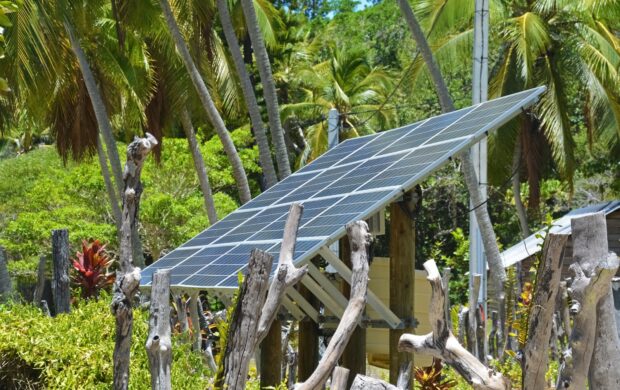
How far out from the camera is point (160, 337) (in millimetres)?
6980

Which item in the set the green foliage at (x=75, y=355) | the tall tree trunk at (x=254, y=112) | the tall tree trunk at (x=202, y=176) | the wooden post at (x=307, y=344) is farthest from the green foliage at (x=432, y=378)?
the tall tree trunk at (x=202, y=176)

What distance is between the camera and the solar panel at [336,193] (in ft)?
26.7

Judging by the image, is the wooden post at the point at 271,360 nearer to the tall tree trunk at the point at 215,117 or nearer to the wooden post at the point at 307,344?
the wooden post at the point at 307,344

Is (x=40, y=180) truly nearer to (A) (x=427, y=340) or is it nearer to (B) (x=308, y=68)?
(B) (x=308, y=68)

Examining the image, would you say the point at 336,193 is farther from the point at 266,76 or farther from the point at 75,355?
the point at 266,76

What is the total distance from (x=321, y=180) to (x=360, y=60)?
23994 millimetres

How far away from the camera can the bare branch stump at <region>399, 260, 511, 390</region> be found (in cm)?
602

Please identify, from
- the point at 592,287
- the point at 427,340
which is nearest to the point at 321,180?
the point at 427,340

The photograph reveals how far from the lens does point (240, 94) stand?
988 inches

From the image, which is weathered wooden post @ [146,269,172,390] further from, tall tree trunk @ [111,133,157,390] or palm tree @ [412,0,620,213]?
palm tree @ [412,0,620,213]

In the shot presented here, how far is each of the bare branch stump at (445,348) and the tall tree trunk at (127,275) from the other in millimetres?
1876

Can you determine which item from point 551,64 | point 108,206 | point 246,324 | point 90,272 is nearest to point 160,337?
point 246,324

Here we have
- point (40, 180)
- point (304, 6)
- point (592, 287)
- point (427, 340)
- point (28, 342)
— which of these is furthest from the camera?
point (304, 6)

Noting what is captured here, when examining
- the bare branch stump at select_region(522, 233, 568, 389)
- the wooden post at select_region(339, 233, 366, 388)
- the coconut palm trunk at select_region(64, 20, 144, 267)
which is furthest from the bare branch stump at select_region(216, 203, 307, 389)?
the coconut palm trunk at select_region(64, 20, 144, 267)
